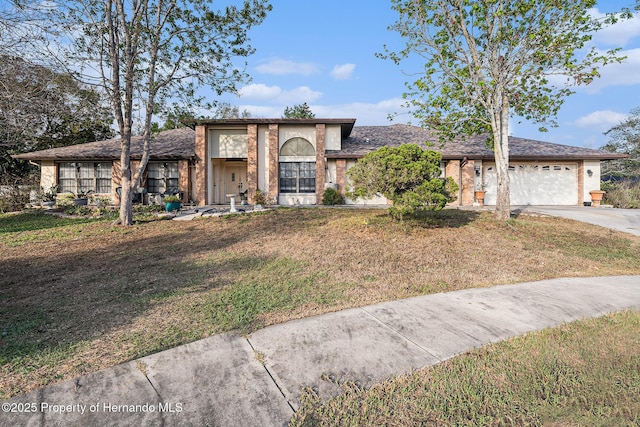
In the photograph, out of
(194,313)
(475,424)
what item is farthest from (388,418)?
(194,313)

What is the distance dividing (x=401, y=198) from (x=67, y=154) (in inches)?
724

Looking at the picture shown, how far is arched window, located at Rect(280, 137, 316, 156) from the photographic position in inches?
684

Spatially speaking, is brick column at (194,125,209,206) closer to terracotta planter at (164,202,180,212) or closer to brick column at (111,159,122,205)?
terracotta planter at (164,202,180,212)

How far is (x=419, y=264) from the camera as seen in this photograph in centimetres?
627

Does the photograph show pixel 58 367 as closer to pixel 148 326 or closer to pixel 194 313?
pixel 148 326

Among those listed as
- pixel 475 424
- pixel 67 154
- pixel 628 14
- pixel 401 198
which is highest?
pixel 628 14

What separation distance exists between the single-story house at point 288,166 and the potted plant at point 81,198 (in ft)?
1.08

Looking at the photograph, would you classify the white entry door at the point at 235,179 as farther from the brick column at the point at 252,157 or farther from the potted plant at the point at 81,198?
the potted plant at the point at 81,198

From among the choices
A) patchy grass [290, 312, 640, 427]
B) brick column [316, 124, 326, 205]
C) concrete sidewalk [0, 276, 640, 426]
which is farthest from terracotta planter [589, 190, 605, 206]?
patchy grass [290, 312, 640, 427]

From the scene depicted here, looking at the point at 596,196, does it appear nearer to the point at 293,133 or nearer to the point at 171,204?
the point at 293,133

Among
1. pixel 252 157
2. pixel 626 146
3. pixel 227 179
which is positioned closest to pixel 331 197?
pixel 252 157

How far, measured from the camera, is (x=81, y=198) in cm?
1622

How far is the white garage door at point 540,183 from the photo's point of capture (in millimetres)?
17734

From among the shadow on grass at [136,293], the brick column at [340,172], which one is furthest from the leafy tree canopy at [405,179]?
the brick column at [340,172]
